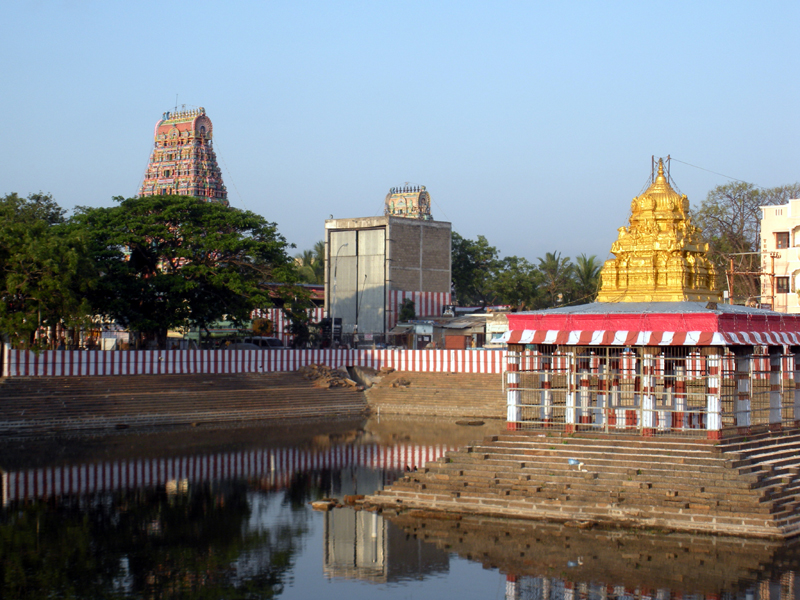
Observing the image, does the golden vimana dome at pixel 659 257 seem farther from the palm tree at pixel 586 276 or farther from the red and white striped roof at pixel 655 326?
the palm tree at pixel 586 276

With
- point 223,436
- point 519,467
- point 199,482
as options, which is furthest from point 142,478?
point 519,467

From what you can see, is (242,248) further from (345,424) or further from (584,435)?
(584,435)

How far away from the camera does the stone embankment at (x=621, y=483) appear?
60.7ft

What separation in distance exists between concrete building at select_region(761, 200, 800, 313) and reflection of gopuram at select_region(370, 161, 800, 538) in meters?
27.4

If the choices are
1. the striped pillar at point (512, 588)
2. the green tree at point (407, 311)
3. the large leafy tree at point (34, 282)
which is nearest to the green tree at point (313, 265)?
the green tree at point (407, 311)

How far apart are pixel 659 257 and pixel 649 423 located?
4976 mm

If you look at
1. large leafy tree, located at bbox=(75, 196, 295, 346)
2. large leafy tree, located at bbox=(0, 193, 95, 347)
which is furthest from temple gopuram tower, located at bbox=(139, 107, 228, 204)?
large leafy tree, located at bbox=(0, 193, 95, 347)

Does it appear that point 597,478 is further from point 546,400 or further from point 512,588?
point 512,588

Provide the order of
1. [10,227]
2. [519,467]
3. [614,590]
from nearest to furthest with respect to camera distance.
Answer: [614,590], [519,467], [10,227]

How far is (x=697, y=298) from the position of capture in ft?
78.0

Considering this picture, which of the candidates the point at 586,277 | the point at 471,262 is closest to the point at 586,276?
the point at 586,277

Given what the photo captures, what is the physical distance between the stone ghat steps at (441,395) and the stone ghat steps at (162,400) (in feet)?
4.84

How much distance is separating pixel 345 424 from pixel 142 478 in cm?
1581

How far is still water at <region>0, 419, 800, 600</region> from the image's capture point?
52.0ft
